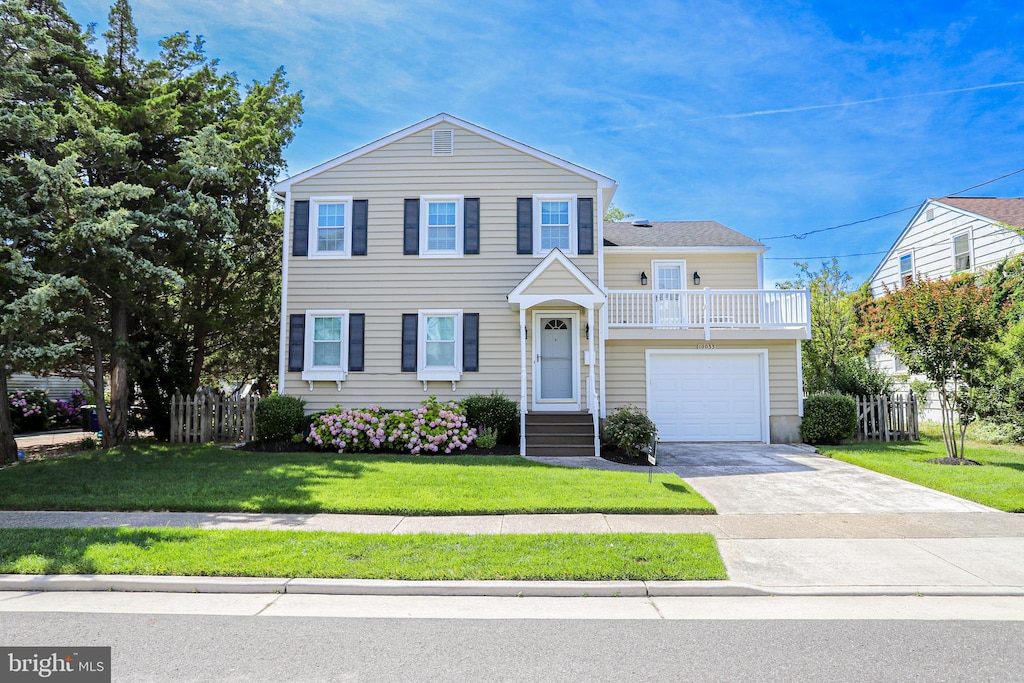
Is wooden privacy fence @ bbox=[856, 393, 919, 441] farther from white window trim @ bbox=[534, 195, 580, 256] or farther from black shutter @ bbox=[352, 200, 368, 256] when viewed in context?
black shutter @ bbox=[352, 200, 368, 256]

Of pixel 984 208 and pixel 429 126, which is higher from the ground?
pixel 429 126

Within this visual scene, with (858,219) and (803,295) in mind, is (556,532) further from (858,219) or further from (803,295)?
(858,219)

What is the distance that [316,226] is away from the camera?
15.9 m

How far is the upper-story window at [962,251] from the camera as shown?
20.2m

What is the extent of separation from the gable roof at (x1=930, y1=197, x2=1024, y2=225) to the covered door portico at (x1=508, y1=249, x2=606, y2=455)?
1430cm

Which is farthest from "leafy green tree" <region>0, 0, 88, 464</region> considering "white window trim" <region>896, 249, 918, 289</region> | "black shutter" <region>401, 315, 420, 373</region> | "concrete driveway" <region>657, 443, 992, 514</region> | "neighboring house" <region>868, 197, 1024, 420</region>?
"white window trim" <region>896, 249, 918, 289</region>

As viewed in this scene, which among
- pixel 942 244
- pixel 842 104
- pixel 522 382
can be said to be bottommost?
pixel 522 382

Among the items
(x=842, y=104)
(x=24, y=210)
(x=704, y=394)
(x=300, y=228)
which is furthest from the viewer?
(x=842, y=104)

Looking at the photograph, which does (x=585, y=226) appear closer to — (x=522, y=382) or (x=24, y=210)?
(x=522, y=382)

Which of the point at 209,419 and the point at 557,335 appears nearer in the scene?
the point at 557,335

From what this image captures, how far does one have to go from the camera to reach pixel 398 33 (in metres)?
12.8

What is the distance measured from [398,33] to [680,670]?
42.2 feet

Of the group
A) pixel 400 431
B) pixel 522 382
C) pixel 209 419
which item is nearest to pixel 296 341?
pixel 209 419

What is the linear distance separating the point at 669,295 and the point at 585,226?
10.4 ft
